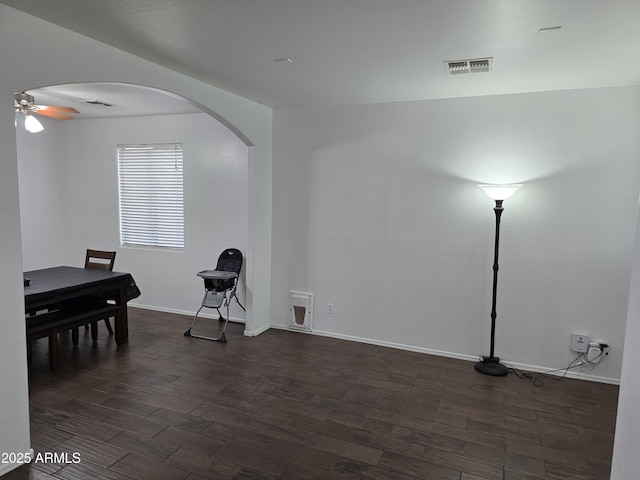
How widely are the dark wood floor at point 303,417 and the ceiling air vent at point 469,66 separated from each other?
264 cm

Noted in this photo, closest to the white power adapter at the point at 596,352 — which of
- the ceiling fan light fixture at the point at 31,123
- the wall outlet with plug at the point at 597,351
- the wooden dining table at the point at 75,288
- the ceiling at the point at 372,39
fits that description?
the wall outlet with plug at the point at 597,351

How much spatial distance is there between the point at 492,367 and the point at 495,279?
2.80 ft

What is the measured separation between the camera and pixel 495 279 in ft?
13.0

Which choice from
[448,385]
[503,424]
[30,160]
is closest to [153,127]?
[30,160]

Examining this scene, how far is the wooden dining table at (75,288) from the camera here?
3.71m

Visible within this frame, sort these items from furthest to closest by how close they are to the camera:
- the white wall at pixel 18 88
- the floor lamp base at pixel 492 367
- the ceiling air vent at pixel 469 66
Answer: the floor lamp base at pixel 492 367, the ceiling air vent at pixel 469 66, the white wall at pixel 18 88

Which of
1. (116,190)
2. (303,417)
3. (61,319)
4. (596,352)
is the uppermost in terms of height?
(116,190)

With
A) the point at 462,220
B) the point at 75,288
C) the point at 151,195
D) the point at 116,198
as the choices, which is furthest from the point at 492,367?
the point at 116,198

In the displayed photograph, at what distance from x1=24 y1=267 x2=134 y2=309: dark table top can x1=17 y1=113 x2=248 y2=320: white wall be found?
1.12 m

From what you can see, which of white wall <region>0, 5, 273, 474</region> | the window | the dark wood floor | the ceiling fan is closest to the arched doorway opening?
the window

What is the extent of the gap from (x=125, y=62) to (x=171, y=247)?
3.23m

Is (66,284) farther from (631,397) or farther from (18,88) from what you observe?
(631,397)

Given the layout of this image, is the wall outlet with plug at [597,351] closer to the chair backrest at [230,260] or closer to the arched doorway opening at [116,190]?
the arched doorway opening at [116,190]

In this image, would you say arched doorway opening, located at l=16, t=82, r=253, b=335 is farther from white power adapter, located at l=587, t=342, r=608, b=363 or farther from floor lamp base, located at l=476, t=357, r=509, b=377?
white power adapter, located at l=587, t=342, r=608, b=363
